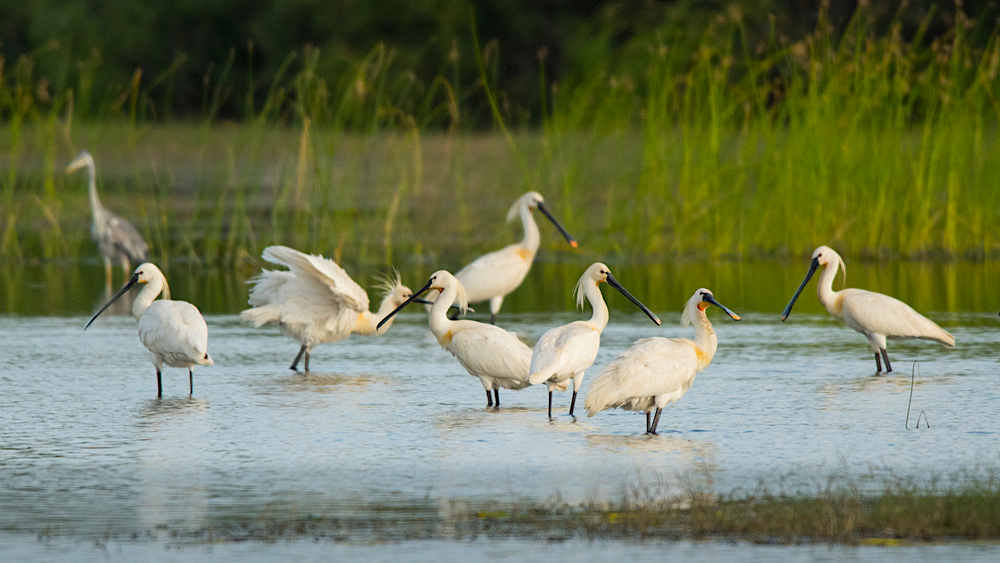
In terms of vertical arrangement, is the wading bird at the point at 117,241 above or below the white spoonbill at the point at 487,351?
above

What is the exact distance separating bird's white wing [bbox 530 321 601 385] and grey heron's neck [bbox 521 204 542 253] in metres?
5.27

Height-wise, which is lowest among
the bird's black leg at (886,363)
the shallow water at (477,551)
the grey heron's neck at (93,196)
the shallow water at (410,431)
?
the shallow water at (477,551)

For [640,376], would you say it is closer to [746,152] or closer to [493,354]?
[493,354]

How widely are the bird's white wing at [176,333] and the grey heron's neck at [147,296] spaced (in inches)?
25.7

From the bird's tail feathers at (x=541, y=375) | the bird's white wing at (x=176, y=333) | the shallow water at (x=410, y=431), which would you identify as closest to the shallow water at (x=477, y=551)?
the shallow water at (x=410, y=431)

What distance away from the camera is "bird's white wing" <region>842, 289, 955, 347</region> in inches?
365

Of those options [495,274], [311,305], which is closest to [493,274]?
[495,274]

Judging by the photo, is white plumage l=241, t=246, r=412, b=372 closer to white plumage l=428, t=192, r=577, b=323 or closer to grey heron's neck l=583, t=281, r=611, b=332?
grey heron's neck l=583, t=281, r=611, b=332

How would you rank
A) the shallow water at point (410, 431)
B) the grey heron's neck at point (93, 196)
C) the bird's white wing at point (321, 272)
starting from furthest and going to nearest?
the grey heron's neck at point (93, 196) → the bird's white wing at point (321, 272) → the shallow water at point (410, 431)

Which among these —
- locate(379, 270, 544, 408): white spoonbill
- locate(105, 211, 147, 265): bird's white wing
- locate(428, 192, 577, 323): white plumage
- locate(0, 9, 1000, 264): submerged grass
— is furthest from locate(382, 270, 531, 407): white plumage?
locate(105, 211, 147, 265): bird's white wing

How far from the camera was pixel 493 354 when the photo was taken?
7.75 metres

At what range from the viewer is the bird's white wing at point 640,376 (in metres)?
6.78

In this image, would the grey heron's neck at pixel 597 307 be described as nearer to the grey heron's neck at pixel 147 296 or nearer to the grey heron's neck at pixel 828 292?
the grey heron's neck at pixel 828 292

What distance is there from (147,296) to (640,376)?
12.4 feet
